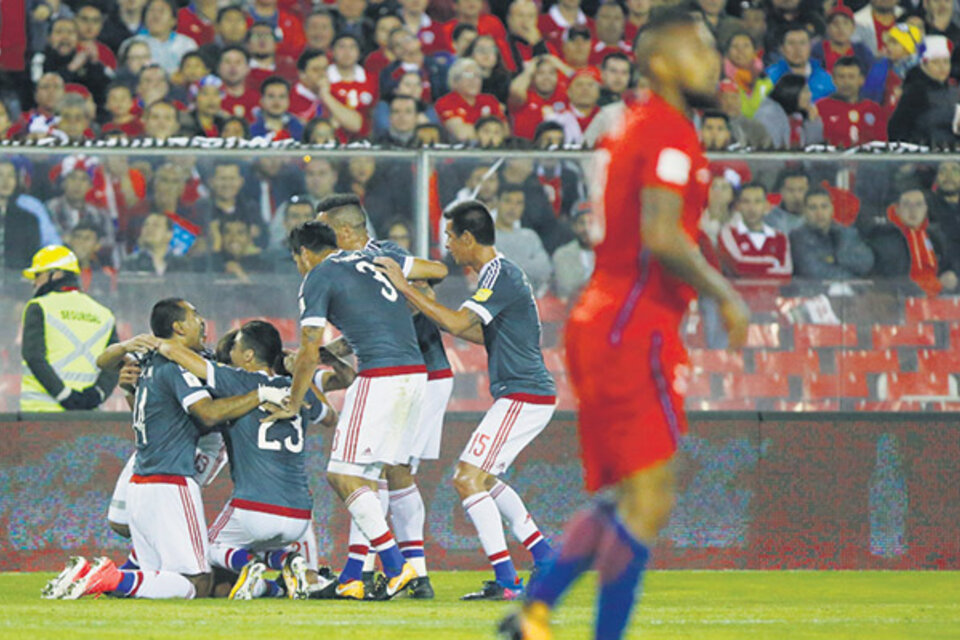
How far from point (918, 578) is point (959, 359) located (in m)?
1.51

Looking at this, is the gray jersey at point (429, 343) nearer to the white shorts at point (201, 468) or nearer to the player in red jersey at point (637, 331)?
the white shorts at point (201, 468)

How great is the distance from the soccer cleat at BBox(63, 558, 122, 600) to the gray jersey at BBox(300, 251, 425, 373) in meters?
1.63

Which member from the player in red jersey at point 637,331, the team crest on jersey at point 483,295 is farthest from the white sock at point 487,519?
the player in red jersey at point 637,331

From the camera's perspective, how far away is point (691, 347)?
11516 millimetres

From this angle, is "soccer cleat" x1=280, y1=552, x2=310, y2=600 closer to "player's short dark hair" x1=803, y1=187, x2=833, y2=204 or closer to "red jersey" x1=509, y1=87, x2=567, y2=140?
"player's short dark hair" x1=803, y1=187, x2=833, y2=204

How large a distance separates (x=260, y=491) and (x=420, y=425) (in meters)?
1.13

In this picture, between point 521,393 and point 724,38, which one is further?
point 724,38

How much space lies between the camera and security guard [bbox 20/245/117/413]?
11.1 metres

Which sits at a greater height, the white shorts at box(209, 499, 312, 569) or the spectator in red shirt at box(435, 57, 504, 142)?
the spectator in red shirt at box(435, 57, 504, 142)

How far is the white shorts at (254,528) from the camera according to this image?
937 cm

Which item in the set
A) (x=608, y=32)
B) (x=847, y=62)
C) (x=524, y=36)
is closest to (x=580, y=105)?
(x=524, y=36)

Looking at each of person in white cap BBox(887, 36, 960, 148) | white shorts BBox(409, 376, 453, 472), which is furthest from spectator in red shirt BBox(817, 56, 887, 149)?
white shorts BBox(409, 376, 453, 472)

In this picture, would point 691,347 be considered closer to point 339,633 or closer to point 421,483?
point 421,483

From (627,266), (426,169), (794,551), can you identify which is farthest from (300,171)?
(627,266)
